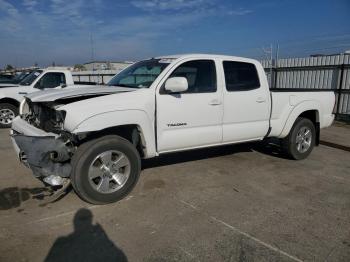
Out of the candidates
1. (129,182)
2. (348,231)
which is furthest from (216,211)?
(348,231)

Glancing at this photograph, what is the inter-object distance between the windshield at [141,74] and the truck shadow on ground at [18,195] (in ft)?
6.31

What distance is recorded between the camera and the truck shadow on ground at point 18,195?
13.7ft

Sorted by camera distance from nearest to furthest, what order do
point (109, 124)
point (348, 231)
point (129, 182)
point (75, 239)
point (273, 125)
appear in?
point (75, 239) < point (348, 231) < point (109, 124) < point (129, 182) < point (273, 125)

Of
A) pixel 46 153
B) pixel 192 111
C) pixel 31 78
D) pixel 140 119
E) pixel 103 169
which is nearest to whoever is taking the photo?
pixel 46 153

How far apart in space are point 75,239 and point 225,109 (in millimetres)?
2900

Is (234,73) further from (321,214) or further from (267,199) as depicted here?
(321,214)

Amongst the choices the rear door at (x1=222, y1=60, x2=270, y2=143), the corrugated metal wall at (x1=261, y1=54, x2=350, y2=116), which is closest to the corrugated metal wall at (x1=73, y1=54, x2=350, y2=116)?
the corrugated metal wall at (x1=261, y1=54, x2=350, y2=116)

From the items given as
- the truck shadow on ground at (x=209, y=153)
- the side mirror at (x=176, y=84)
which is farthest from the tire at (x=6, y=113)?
the side mirror at (x=176, y=84)

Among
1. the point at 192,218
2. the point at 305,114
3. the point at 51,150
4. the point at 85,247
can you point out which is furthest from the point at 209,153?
the point at 85,247

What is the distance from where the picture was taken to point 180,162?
6.12 m

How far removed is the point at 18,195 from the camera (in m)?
4.46

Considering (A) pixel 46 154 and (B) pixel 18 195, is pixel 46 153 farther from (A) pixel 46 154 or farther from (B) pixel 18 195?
(B) pixel 18 195

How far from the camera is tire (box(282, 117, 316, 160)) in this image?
629cm

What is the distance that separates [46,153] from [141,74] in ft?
6.23
